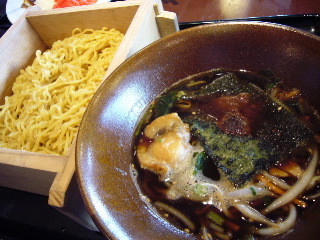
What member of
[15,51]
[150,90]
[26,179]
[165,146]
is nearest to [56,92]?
[15,51]

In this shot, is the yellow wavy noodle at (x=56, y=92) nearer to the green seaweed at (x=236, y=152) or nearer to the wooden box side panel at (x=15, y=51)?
the wooden box side panel at (x=15, y=51)

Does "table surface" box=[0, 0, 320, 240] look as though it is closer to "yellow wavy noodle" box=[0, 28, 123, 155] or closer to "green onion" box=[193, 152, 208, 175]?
"yellow wavy noodle" box=[0, 28, 123, 155]

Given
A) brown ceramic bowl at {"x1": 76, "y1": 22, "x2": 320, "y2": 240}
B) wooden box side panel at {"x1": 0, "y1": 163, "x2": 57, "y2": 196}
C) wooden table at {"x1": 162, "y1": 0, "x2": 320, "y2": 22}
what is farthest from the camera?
wooden table at {"x1": 162, "y1": 0, "x2": 320, "y2": 22}

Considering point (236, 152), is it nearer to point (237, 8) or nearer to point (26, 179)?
point (26, 179)

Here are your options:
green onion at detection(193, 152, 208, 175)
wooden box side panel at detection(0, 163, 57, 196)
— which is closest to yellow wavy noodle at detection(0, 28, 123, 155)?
wooden box side panel at detection(0, 163, 57, 196)

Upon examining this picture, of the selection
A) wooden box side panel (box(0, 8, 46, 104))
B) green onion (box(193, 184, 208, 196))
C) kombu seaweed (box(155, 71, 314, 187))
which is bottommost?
green onion (box(193, 184, 208, 196))

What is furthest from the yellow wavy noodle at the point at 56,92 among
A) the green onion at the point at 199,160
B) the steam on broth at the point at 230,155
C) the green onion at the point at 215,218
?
the green onion at the point at 215,218

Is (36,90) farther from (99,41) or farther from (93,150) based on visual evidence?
(93,150)

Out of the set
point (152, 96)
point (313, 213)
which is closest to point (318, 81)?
point (313, 213)

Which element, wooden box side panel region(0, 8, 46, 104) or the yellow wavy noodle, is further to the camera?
wooden box side panel region(0, 8, 46, 104)
